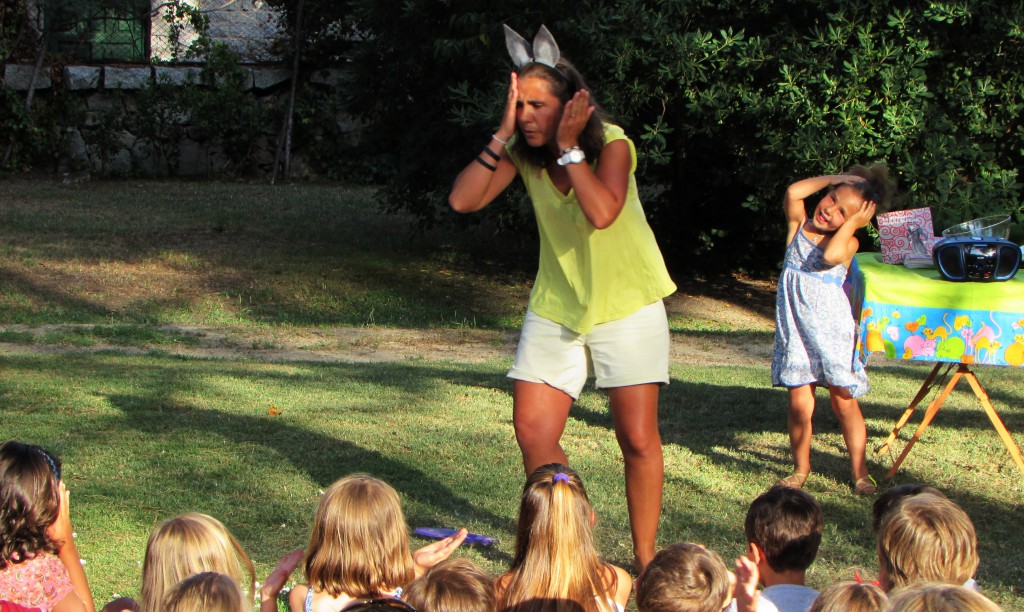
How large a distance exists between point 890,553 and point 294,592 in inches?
61.7

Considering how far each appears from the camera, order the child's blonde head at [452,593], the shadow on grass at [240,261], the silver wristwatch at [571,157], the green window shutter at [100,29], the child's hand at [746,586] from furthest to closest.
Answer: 1. the green window shutter at [100,29]
2. the shadow on grass at [240,261]
3. the silver wristwatch at [571,157]
4. the child's hand at [746,586]
5. the child's blonde head at [452,593]

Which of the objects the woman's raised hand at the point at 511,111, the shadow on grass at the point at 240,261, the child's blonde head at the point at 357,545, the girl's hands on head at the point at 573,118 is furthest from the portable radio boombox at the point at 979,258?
the shadow on grass at the point at 240,261

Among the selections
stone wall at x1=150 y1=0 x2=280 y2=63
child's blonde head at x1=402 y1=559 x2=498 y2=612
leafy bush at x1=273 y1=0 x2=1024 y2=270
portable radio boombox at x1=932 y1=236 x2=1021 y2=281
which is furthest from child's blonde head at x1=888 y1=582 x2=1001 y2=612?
stone wall at x1=150 y1=0 x2=280 y2=63

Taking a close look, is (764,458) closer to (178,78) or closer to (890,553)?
(890,553)

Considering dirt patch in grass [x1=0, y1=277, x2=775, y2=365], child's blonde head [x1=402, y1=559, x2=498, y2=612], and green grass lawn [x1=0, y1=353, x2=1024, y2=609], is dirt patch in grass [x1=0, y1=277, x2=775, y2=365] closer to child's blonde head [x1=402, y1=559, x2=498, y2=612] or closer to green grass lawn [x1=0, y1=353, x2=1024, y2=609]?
green grass lawn [x1=0, y1=353, x2=1024, y2=609]

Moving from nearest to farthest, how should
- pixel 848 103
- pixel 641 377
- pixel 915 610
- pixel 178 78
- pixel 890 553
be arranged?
pixel 915 610 < pixel 890 553 < pixel 641 377 < pixel 848 103 < pixel 178 78

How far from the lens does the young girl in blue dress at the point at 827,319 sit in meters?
5.08

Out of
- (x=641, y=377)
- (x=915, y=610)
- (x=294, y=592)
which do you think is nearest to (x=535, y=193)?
(x=641, y=377)

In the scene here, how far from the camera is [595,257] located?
3.73 meters

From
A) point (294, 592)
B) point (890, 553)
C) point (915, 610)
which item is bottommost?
point (294, 592)

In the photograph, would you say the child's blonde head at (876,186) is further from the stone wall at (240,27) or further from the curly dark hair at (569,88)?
the stone wall at (240,27)

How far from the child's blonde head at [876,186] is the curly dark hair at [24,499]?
369cm

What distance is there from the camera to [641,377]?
3.76m

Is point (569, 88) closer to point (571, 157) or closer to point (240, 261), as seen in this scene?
point (571, 157)
